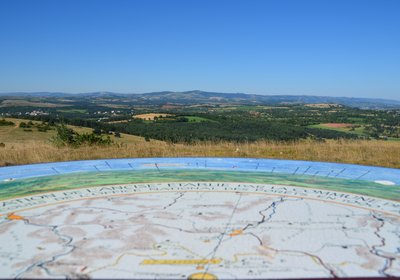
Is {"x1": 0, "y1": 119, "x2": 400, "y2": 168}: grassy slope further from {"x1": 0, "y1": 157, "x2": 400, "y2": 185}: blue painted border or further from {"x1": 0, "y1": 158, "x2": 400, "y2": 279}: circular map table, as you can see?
{"x1": 0, "y1": 158, "x2": 400, "y2": 279}: circular map table

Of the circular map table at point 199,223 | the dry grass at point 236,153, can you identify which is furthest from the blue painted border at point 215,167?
the dry grass at point 236,153

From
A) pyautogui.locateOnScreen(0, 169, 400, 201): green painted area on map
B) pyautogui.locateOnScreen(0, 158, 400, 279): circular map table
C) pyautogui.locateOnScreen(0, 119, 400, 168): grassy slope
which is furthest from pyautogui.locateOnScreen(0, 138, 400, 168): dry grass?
pyautogui.locateOnScreen(0, 169, 400, 201): green painted area on map

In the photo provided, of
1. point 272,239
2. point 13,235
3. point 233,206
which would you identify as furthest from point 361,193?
point 13,235

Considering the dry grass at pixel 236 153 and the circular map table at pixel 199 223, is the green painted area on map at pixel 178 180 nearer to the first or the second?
the circular map table at pixel 199 223

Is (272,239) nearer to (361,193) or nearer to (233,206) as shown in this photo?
(233,206)

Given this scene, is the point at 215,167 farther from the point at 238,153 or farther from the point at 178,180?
the point at 238,153
